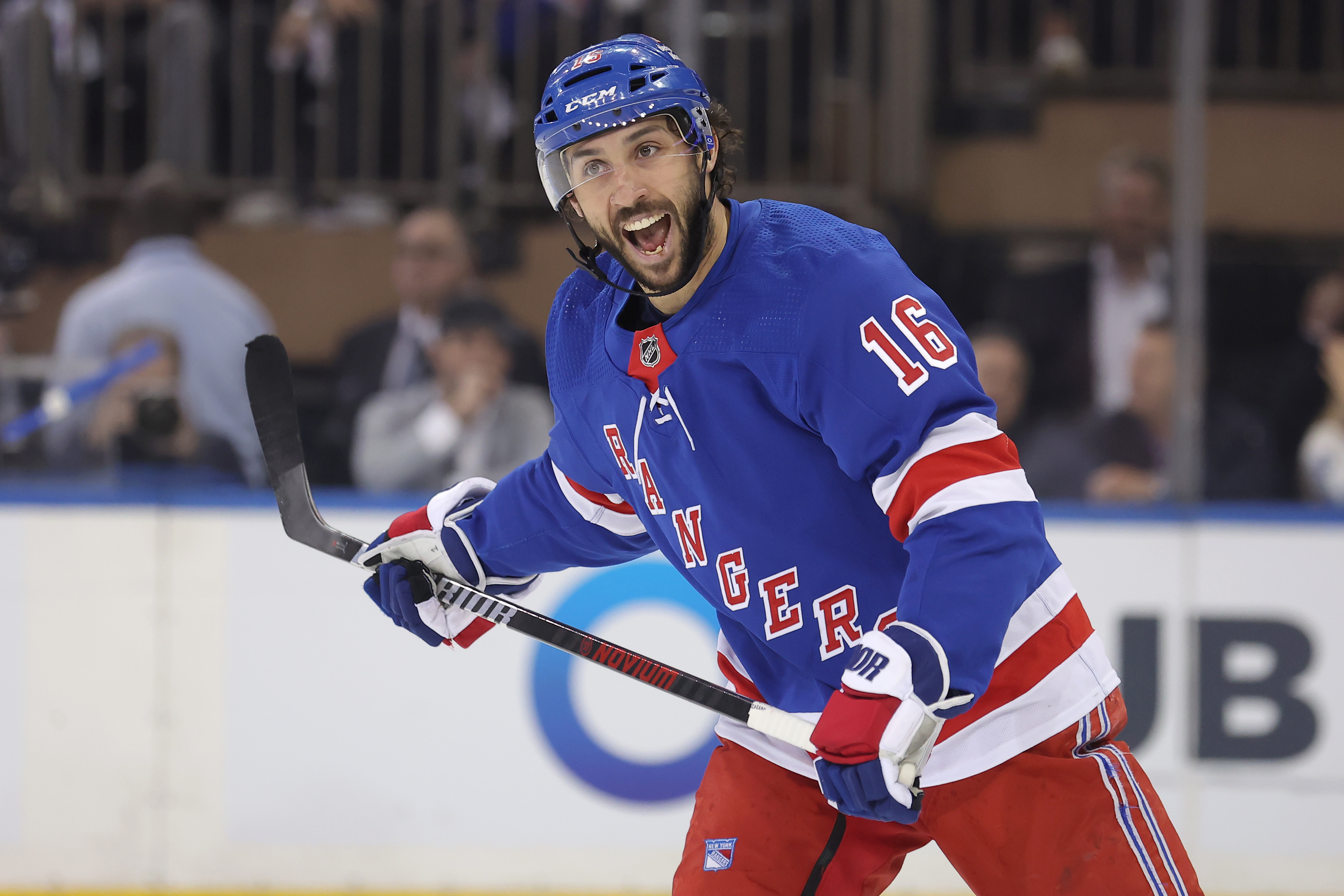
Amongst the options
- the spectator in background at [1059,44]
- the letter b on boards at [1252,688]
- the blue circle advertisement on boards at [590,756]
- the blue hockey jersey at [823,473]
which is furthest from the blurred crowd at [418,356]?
the blue hockey jersey at [823,473]

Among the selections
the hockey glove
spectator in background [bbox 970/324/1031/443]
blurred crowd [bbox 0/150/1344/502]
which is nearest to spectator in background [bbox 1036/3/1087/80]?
blurred crowd [bbox 0/150/1344/502]

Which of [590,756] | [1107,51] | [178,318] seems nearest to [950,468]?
[590,756]

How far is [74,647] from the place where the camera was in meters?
3.44

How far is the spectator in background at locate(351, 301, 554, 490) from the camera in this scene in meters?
3.71

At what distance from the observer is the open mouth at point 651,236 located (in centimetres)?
177

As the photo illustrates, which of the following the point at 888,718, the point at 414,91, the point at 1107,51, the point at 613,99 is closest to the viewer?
the point at 888,718

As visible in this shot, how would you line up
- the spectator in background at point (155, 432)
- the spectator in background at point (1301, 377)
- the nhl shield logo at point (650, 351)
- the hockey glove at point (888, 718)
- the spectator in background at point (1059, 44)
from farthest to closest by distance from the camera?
1. the spectator in background at point (1059, 44)
2. the spectator in background at point (1301, 377)
3. the spectator in background at point (155, 432)
4. the nhl shield logo at point (650, 351)
5. the hockey glove at point (888, 718)

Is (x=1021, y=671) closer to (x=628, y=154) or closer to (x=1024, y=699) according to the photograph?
(x=1024, y=699)

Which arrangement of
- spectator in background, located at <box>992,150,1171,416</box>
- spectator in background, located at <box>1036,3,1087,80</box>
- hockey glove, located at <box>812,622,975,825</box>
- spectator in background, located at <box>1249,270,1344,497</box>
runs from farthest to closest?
spectator in background, located at <box>1036,3,1087,80</box> < spectator in background, located at <box>992,150,1171,416</box> < spectator in background, located at <box>1249,270,1344,497</box> < hockey glove, located at <box>812,622,975,825</box>

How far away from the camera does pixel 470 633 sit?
7.12 ft

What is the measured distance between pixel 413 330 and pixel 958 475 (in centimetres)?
264

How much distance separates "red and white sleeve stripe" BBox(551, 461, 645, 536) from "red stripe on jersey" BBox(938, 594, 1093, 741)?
54 cm

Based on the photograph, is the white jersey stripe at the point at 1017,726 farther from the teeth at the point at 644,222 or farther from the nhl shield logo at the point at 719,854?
the teeth at the point at 644,222

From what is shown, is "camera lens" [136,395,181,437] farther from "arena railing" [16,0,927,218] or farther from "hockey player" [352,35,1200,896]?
→ "hockey player" [352,35,1200,896]
